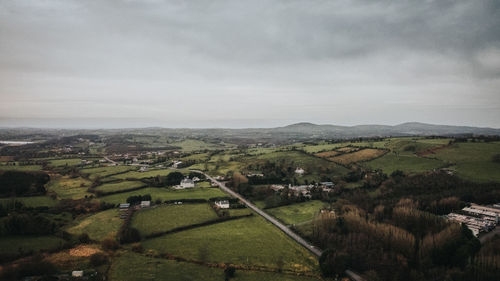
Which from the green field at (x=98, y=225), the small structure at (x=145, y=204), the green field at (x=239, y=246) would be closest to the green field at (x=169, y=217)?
the small structure at (x=145, y=204)

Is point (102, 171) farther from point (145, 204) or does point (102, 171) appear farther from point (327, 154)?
point (327, 154)

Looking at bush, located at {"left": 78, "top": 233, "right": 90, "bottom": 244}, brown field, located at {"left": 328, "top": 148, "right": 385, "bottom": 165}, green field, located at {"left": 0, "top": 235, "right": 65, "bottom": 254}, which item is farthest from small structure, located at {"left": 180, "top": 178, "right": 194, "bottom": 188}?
brown field, located at {"left": 328, "top": 148, "right": 385, "bottom": 165}

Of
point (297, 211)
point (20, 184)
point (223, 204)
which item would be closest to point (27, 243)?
point (223, 204)

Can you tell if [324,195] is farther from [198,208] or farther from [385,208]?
[198,208]

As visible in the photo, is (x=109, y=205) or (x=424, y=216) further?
(x=109, y=205)

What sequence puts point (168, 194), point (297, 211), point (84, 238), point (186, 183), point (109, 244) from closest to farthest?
point (109, 244) → point (84, 238) → point (297, 211) → point (168, 194) → point (186, 183)

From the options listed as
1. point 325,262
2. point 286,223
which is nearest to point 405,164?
point 286,223

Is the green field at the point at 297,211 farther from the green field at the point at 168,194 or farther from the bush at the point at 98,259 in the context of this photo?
the bush at the point at 98,259
